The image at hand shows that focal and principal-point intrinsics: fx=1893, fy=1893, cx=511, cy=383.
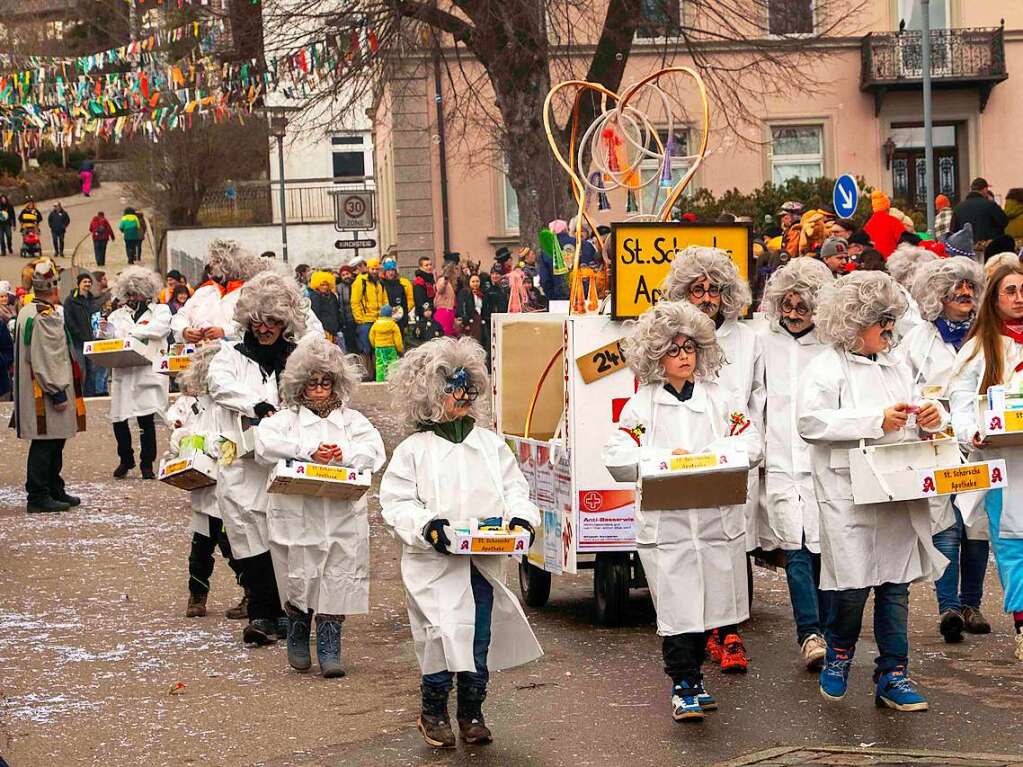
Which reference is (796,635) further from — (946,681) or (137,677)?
(137,677)

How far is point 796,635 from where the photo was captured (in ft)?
28.8

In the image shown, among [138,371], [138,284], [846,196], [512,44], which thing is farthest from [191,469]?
[512,44]

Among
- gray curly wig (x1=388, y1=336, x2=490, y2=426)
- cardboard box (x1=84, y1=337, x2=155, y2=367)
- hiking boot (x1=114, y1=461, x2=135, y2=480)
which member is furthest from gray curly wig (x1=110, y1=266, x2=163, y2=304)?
gray curly wig (x1=388, y1=336, x2=490, y2=426)

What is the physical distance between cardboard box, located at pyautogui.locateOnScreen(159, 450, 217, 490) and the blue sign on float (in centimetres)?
875

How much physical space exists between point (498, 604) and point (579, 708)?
705 mm

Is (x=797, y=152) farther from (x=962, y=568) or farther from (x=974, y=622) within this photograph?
(x=974, y=622)

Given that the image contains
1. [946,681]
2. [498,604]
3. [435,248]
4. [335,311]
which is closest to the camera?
[498,604]

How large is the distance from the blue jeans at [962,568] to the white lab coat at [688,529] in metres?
1.76

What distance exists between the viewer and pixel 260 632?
9.25m

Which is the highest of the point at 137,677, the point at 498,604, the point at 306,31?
the point at 306,31

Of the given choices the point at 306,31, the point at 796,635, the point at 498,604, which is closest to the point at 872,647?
the point at 796,635

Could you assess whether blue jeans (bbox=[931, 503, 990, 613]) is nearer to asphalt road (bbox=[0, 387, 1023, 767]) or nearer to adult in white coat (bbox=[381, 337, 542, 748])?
asphalt road (bbox=[0, 387, 1023, 767])

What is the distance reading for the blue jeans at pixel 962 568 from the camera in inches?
344

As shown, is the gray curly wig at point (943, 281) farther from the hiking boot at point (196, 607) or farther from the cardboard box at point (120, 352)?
the cardboard box at point (120, 352)
